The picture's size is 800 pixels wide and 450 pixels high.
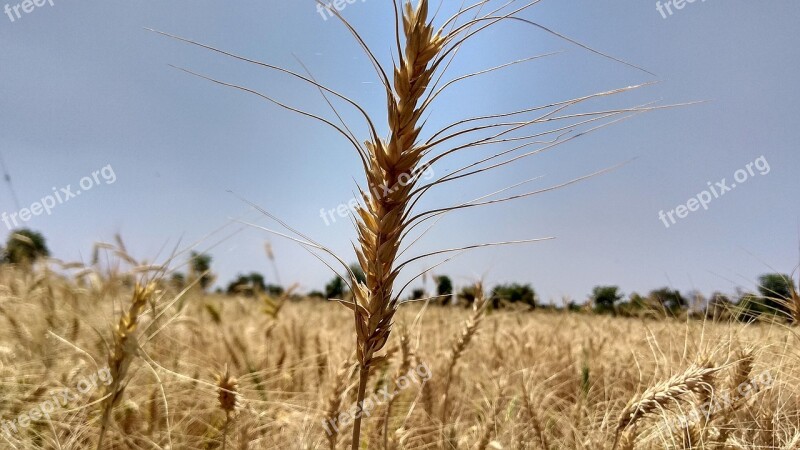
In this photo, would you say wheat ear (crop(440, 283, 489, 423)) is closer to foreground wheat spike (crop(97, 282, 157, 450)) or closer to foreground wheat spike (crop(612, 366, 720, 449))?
foreground wheat spike (crop(612, 366, 720, 449))

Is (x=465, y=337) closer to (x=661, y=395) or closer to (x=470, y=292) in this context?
(x=470, y=292)

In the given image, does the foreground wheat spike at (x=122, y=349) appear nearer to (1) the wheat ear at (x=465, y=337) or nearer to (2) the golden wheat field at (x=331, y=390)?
(2) the golden wheat field at (x=331, y=390)

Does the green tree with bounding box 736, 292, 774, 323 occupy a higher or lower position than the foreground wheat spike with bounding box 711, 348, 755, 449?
higher

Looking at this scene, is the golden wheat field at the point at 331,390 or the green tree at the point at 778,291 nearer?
the golden wheat field at the point at 331,390

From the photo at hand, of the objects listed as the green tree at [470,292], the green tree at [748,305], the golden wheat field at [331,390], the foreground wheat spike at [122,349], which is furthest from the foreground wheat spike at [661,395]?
the foreground wheat spike at [122,349]

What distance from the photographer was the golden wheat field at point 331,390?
1.41m

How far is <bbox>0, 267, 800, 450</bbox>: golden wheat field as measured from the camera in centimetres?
141

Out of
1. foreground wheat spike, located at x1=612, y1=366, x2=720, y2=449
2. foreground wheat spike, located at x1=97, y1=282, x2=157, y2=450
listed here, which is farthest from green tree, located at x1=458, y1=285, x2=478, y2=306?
foreground wheat spike, located at x1=97, y1=282, x2=157, y2=450

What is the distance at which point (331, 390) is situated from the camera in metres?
1.41

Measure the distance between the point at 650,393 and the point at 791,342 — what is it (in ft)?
3.99

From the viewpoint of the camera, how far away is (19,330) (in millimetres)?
2547

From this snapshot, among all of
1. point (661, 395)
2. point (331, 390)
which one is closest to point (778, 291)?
point (661, 395)

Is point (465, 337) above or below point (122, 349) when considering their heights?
below

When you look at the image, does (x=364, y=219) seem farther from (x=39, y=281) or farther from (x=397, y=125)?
(x=39, y=281)
